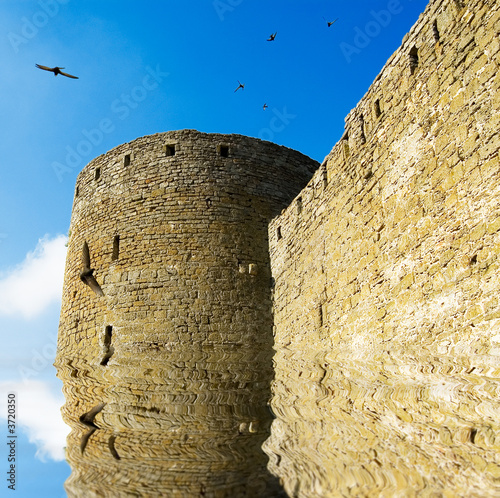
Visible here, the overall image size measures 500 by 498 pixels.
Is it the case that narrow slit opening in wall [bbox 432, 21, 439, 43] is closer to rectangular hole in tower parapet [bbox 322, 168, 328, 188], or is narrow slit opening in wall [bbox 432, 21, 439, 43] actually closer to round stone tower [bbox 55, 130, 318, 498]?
rectangular hole in tower parapet [bbox 322, 168, 328, 188]

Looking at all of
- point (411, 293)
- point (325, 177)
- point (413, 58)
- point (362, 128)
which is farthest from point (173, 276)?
point (413, 58)

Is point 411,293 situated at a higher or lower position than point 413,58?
lower

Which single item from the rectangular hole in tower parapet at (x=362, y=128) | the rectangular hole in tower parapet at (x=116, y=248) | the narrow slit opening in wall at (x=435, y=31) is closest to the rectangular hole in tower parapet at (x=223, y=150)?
the rectangular hole in tower parapet at (x=116, y=248)

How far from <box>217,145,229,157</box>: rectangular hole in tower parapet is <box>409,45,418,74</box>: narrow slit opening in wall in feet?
16.0

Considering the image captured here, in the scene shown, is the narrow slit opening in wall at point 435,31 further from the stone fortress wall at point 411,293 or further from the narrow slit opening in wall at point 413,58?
the narrow slit opening in wall at point 413,58

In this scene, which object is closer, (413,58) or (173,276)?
(413,58)

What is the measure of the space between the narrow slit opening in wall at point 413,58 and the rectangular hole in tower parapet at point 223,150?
486cm

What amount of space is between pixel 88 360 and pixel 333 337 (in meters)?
4.11

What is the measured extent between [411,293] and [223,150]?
5710 millimetres

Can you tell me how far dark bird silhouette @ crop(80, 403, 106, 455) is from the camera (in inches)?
118

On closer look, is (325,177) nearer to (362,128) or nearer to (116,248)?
(362,128)

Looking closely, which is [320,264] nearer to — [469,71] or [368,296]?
[368,296]

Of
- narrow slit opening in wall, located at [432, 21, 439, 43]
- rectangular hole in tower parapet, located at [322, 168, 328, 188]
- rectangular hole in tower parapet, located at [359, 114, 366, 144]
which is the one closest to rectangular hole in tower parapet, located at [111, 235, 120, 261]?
rectangular hole in tower parapet, located at [322, 168, 328, 188]

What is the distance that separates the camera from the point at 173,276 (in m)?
7.81
